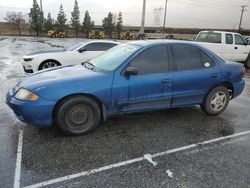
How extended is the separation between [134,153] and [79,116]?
3.67ft

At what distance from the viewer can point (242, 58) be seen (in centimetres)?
1323

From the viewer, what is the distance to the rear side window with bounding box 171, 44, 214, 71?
492cm

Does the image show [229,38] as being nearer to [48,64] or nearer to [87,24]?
[48,64]

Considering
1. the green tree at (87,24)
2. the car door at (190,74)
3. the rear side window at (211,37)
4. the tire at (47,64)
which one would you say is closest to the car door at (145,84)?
the car door at (190,74)

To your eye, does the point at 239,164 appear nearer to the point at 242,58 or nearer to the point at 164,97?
the point at 164,97

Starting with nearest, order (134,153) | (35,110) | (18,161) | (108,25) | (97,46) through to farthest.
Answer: (18,161), (134,153), (35,110), (97,46), (108,25)

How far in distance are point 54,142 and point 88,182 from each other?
4.05ft

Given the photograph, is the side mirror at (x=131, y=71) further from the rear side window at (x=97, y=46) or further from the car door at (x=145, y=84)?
the rear side window at (x=97, y=46)

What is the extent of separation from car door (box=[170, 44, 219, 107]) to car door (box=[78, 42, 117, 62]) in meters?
4.60

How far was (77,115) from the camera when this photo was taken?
4.24 metres

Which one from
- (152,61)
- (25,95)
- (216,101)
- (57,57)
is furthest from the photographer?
(57,57)

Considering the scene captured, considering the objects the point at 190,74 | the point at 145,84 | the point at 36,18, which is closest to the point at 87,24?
the point at 36,18

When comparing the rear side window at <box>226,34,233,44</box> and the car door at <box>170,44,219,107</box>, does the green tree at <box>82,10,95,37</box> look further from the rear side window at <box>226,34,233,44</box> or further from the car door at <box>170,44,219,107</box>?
the car door at <box>170,44,219,107</box>

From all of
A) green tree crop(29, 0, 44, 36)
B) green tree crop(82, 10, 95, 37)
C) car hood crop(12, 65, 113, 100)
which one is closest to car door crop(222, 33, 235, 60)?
car hood crop(12, 65, 113, 100)
